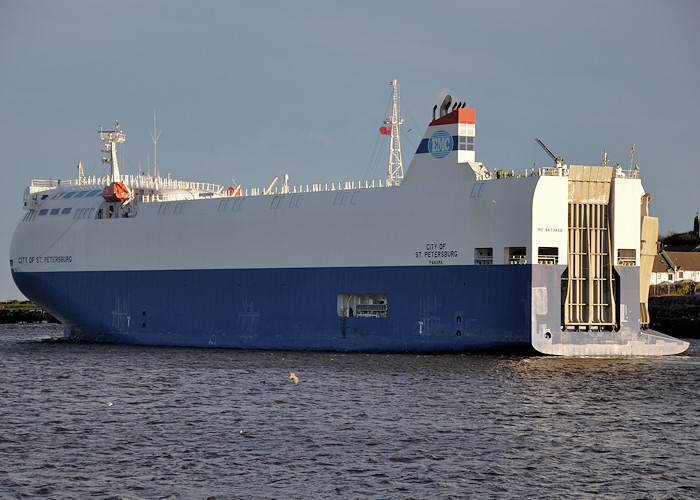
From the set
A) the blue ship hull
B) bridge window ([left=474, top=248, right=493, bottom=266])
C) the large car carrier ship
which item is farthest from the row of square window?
bridge window ([left=474, top=248, right=493, bottom=266])

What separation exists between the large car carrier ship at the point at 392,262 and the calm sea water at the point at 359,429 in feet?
6.69

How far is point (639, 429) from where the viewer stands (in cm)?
2427

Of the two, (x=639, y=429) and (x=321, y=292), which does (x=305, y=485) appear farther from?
(x=321, y=292)

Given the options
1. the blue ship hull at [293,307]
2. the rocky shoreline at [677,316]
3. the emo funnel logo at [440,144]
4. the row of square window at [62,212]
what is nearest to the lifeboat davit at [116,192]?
the row of square window at [62,212]

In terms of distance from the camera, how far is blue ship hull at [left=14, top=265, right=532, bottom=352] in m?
38.5

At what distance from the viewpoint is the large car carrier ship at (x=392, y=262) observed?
37.9 metres

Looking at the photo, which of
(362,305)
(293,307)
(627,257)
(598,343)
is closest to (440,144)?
(362,305)

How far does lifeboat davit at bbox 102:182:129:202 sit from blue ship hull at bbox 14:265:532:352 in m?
4.62

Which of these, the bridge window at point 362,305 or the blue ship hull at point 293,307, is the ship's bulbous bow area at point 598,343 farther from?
the bridge window at point 362,305

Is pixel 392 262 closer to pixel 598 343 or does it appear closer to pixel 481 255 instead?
pixel 481 255

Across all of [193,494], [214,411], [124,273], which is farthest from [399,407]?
[124,273]

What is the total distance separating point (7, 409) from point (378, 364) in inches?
601

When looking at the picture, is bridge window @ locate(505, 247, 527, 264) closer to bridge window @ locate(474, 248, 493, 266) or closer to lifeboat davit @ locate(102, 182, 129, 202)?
bridge window @ locate(474, 248, 493, 266)

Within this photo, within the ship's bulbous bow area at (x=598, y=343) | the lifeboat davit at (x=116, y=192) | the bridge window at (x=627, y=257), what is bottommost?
the ship's bulbous bow area at (x=598, y=343)
